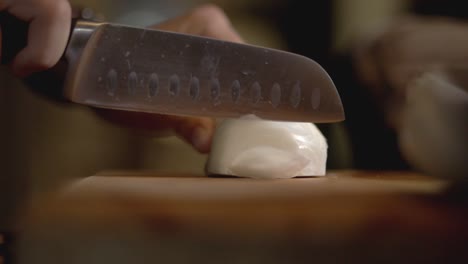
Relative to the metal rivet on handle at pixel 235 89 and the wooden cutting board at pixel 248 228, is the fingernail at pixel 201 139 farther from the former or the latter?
the wooden cutting board at pixel 248 228

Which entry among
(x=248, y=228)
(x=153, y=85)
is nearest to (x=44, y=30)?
(x=153, y=85)

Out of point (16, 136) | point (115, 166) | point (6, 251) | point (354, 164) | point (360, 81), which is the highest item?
point (6, 251)

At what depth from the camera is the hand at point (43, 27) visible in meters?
0.68

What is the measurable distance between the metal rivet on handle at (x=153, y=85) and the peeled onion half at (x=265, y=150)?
0.11 meters

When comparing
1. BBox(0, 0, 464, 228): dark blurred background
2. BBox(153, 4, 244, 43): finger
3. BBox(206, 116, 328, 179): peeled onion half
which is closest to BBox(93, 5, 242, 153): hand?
BBox(153, 4, 244, 43): finger

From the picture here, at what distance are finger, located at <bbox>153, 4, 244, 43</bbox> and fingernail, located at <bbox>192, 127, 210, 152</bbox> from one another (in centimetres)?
19

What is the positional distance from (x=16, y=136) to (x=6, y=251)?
1.37 meters

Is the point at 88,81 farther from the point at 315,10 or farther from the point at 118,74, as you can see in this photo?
the point at 315,10

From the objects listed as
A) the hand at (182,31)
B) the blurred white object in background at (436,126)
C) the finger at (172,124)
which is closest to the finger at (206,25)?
the hand at (182,31)

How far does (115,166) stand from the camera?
1.99 metres

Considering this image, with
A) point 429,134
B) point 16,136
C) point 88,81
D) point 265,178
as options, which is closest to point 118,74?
point 88,81

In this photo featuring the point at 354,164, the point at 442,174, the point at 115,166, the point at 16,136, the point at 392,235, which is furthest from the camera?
the point at 115,166

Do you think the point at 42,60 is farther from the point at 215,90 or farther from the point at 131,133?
the point at 131,133

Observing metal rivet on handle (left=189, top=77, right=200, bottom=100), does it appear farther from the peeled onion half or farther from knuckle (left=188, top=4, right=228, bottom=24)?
knuckle (left=188, top=4, right=228, bottom=24)
